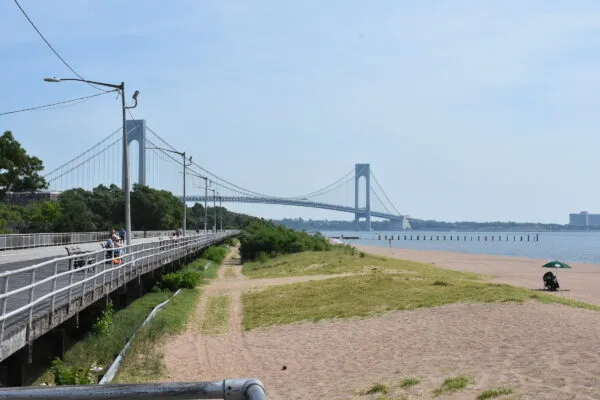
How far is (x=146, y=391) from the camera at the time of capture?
8.55 feet

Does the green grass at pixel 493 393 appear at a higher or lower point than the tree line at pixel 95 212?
lower

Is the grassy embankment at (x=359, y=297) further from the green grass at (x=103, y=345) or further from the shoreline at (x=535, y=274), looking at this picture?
the shoreline at (x=535, y=274)

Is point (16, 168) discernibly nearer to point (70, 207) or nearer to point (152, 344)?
point (70, 207)

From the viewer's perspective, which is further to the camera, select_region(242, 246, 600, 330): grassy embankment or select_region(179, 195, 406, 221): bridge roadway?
select_region(179, 195, 406, 221): bridge roadway

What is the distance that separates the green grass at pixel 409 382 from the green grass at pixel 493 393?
1454 millimetres

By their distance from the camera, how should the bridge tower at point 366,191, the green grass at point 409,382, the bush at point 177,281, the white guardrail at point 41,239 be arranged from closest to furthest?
the green grass at point 409,382
the bush at point 177,281
the white guardrail at point 41,239
the bridge tower at point 366,191

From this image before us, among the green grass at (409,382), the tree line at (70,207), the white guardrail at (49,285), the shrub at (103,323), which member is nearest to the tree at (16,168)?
the tree line at (70,207)

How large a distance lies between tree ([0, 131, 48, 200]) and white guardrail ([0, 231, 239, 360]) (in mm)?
24543

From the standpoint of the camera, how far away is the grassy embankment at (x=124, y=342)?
1329cm

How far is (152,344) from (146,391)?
49.3ft

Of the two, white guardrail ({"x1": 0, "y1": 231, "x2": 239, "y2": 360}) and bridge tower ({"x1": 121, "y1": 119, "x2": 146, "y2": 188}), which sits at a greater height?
bridge tower ({"x1": 121, "y1": 119, "x2": 146, "y2": 188})

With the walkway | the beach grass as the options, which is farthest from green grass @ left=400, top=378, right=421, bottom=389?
the beach grass

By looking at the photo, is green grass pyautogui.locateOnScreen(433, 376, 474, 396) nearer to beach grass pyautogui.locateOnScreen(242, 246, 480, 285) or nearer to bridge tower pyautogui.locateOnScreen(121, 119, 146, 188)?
beach grass pyautogui.locateOnScreen(242, 246, 480, 285)

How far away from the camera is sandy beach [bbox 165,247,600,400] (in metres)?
12.0
